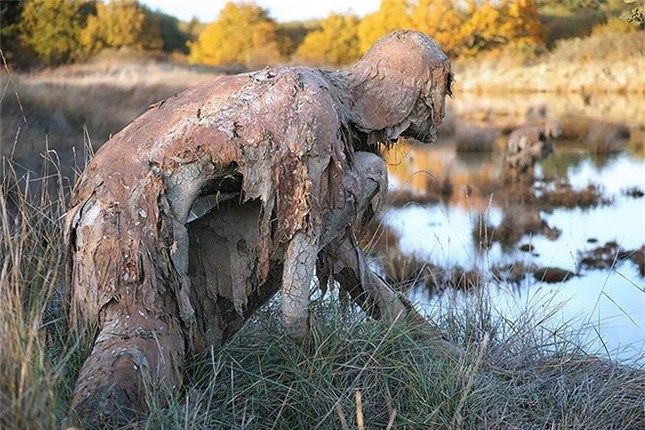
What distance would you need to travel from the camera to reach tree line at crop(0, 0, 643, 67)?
17.4m

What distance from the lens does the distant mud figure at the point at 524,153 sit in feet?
48.9

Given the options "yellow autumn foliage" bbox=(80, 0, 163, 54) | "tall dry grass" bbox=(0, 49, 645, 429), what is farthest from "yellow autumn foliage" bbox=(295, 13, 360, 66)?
"tall dry grass" bbox=(0, 49, 645, 429)

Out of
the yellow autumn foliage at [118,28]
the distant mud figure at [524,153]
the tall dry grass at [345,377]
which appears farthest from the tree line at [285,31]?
the tall dry grass at [345,377]

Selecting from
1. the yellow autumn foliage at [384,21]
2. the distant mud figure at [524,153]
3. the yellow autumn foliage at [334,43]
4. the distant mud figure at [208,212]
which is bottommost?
the distant mud figure at [524,153]

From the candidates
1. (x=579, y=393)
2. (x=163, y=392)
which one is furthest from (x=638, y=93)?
(x=163, y=392)

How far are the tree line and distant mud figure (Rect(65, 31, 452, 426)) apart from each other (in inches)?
506

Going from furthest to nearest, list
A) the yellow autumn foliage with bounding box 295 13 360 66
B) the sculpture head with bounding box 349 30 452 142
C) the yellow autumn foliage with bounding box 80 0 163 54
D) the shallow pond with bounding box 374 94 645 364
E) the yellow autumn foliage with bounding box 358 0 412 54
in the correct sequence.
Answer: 1. the yellow autumn foliage with bounding box 295 13 360 66
2. the yellow autumn foliage with bounding box 358 0 412 54
3. the yellow autumn foliage with bounding box 80 0 163 54
4. the shallow pond with bounding box 374 94 645 364
5. the sculpture head with bounding box 349 30 452 142

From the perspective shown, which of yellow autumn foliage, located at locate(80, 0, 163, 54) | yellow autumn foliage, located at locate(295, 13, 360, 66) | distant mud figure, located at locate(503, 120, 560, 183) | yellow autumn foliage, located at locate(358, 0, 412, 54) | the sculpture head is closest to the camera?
the sculpture head

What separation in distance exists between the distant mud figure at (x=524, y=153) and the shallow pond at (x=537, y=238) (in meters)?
0.24

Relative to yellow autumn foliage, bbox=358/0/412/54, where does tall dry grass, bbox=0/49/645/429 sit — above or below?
above

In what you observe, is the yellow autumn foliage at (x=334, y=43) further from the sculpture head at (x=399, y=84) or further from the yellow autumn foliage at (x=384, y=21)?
the sculpture head at (x=399, y=84)

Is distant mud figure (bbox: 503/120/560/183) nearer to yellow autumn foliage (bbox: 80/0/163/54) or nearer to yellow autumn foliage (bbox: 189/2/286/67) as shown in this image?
yellow autumn foliage (bbox: 80/0/163/54)

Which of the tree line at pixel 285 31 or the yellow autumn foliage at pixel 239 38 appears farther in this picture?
the yellow autumn foliage at pixel 239 38

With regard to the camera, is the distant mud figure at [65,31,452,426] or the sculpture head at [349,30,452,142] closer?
the distant mud figure at [65,31,452,426]
